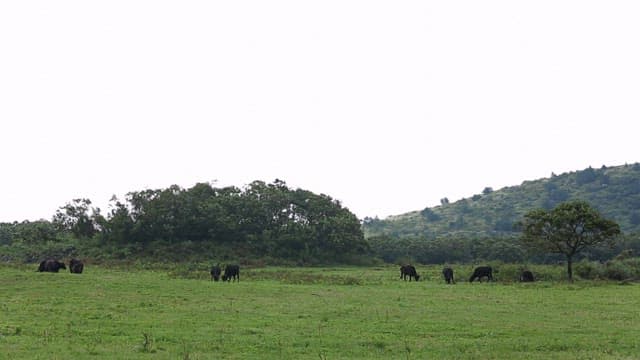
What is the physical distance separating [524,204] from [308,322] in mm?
144666

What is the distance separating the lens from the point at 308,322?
23.8 metres

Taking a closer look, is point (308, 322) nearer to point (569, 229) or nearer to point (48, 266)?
point (569, 229)

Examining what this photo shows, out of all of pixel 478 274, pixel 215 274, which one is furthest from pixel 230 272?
pixel 478 274

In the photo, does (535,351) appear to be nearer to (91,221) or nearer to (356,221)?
(356,221)

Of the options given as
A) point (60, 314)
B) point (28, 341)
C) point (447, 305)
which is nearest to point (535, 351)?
point (447, 305)

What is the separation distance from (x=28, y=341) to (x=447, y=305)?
1812 cm

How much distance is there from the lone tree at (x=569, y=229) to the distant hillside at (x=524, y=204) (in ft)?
272

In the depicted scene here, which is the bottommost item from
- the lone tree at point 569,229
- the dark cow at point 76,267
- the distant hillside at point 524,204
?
the dark cow at point 76,267

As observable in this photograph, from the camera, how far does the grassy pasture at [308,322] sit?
18297 millimetres

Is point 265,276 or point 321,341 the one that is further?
point 265,276

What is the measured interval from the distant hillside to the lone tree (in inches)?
3259

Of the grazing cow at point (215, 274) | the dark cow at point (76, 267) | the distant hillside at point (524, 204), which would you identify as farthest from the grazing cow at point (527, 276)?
the distant hillside at point (524, 204)

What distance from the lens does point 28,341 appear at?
754 inches

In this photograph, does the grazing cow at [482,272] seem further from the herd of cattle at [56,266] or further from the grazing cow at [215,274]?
the herd of cattle at [56,266]
